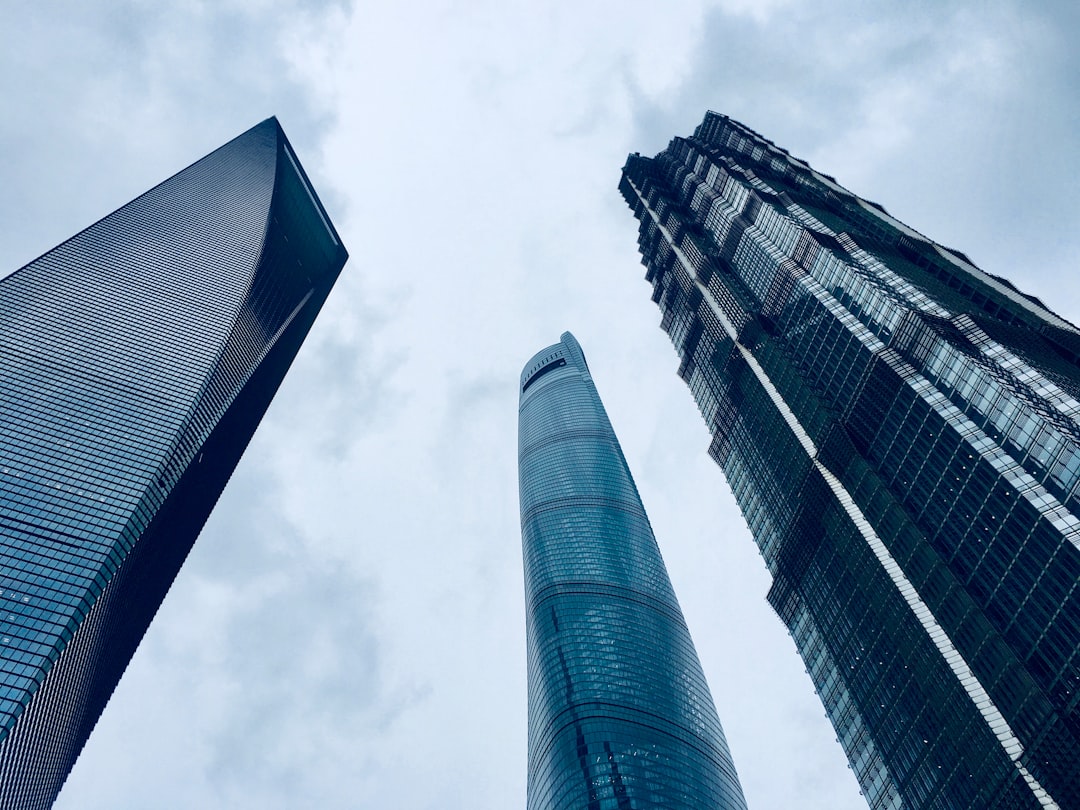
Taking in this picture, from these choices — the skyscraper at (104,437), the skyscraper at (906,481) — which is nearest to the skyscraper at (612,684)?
the skyscraper at (906,481)

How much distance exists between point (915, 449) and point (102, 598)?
386ft

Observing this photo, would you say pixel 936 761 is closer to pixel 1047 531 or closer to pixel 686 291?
pixel 1047 531

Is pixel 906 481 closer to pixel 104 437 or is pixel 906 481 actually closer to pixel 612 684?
pixel 612 684

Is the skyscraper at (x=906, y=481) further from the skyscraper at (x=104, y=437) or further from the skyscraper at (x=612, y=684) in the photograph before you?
the skyscraper at (x=104, y=437)

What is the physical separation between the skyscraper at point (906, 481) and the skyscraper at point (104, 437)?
10051cm

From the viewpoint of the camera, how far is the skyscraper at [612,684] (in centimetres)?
12744

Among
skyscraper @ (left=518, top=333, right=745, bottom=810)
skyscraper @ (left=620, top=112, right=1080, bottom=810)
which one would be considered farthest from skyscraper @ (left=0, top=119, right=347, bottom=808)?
skyscraper @ (left=620, top=112, right=1080, bottom=810)

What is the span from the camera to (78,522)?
11306 centimetres

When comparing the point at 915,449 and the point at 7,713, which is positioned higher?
the point at 915,449

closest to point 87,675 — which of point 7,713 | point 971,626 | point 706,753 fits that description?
point 7,713

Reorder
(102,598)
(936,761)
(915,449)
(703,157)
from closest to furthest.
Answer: (936,761) < (915,449) < (102,598) < (703,157)

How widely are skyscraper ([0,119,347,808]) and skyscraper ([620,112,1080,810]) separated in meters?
101

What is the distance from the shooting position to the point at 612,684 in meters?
142

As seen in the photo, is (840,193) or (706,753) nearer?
(706,753)
